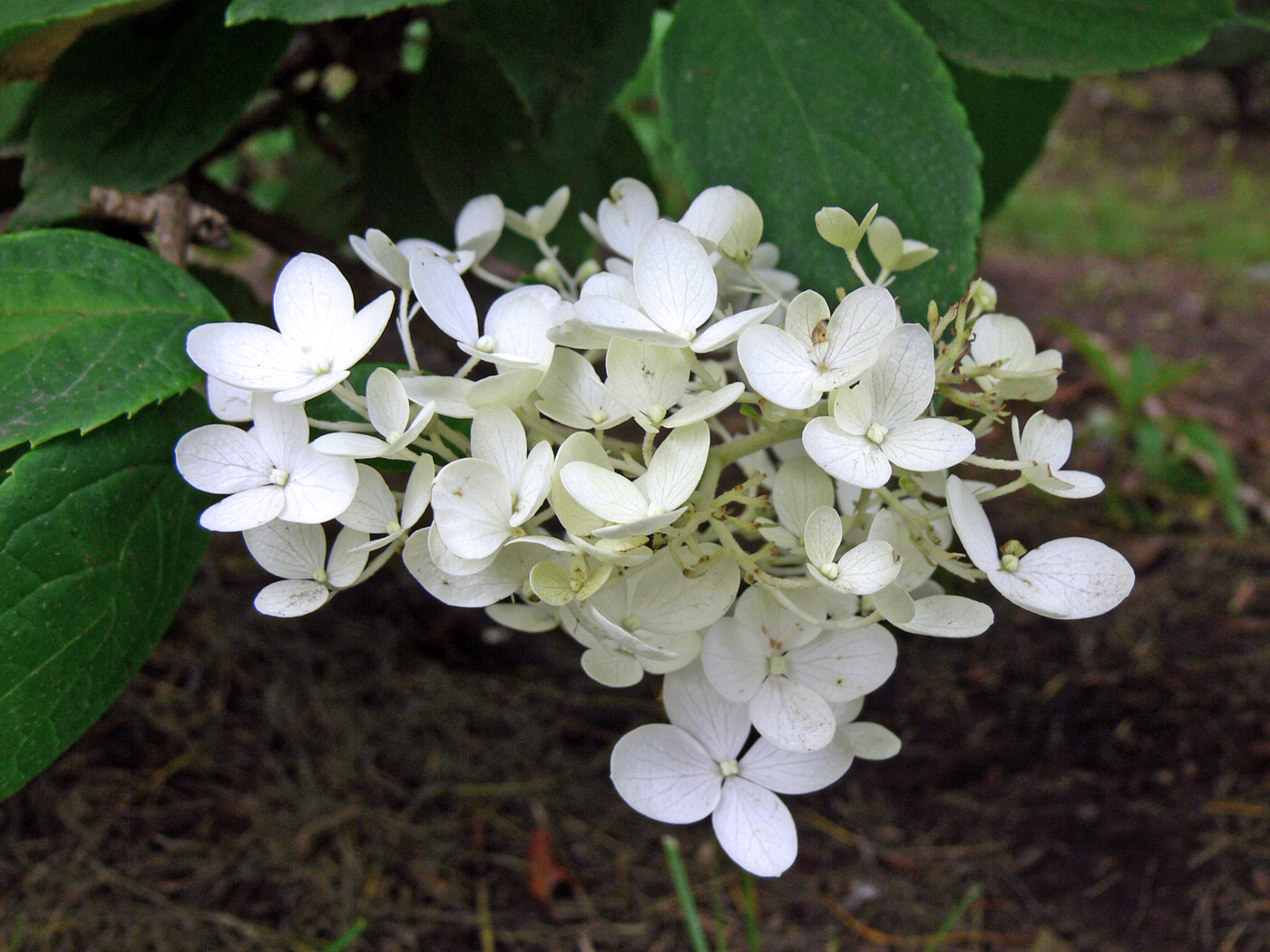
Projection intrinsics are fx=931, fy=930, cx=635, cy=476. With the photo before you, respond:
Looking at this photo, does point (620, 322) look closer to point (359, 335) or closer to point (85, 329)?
point (359, 335)

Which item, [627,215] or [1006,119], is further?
[1006,119]

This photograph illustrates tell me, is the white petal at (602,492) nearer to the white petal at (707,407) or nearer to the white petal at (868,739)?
the white petal at (707,407)

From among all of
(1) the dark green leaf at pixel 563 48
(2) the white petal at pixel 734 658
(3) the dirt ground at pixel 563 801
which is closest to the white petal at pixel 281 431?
(2) the white petal at pixel 734 658

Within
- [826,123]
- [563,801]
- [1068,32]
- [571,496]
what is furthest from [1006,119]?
[563,801]

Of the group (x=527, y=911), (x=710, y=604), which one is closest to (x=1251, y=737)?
(x=527, y=911)

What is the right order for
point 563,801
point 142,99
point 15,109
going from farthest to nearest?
1. point 563,801
2. point 15,109
3. point 142,99
